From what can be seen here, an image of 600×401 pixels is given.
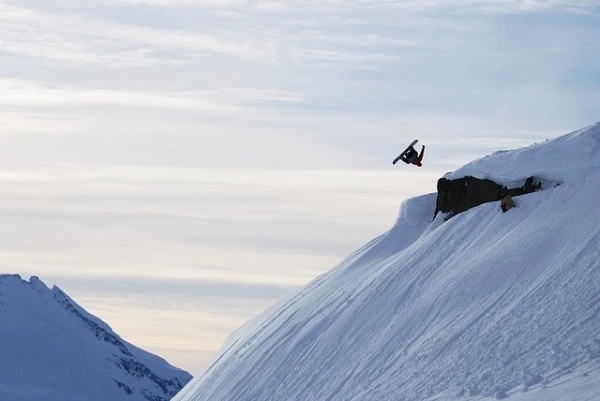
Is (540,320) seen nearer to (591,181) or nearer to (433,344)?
(433,344)

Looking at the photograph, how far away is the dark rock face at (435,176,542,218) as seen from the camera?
94.5 ft

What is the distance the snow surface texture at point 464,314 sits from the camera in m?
21.9

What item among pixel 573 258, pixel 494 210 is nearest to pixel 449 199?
pixel 494 210

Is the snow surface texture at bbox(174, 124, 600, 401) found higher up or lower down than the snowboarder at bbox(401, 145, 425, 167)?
lower down

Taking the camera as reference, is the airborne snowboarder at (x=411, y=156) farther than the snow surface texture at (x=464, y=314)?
Yes

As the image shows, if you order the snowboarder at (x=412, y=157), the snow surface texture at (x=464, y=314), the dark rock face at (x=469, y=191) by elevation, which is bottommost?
the snow surface texture at (x=464, y=314)

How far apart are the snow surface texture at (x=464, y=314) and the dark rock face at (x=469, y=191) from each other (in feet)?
0.75

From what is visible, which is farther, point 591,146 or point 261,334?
point 261,334

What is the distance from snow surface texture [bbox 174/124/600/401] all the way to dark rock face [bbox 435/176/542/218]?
23 centimetres

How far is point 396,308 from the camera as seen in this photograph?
27750mm

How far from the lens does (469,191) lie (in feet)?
102

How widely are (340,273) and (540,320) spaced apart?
10.7 metres

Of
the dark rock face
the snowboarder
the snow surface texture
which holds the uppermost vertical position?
the snowboarder

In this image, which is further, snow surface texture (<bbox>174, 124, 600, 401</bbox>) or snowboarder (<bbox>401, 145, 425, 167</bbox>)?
snowboarder (<bbox>401, 145, 425, 167</bbox>)
